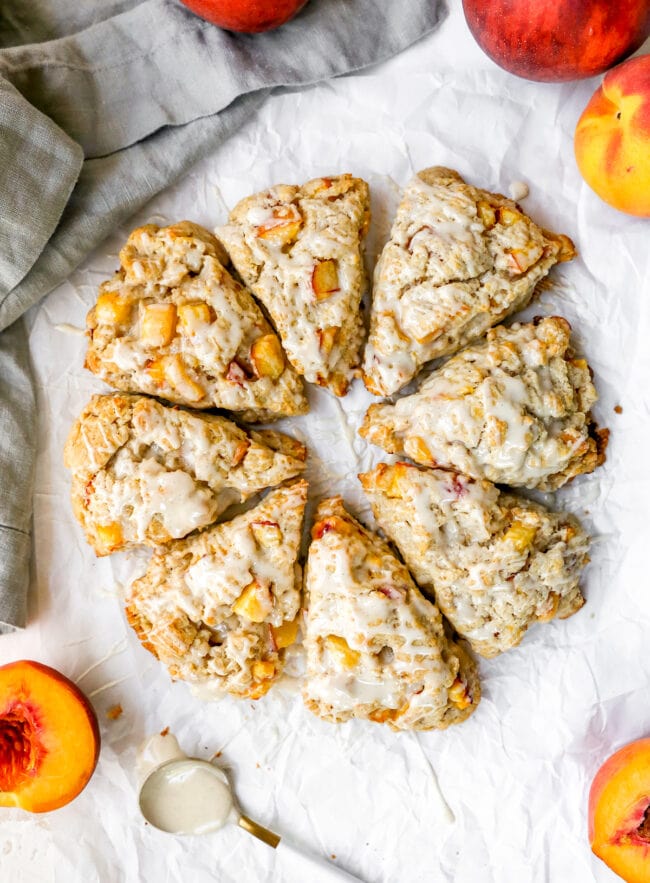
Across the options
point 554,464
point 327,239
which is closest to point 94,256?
point 327,239

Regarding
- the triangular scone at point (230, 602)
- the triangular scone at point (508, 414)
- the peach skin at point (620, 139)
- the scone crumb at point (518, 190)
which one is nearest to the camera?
the peach skin at point (620, 139)

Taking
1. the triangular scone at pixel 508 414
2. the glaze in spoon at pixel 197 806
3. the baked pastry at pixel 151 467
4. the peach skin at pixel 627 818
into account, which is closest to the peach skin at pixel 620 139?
the triangular scone at pixel 508 414

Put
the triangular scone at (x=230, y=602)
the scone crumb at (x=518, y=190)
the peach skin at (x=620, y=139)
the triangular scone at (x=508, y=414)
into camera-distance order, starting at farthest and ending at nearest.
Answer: the scone crumb at (x=518, y=190)
the triangular scone at (x=230, y=602)
the triangular scone at (x=508, y=414)
the peach skin at (x=620, y=139)

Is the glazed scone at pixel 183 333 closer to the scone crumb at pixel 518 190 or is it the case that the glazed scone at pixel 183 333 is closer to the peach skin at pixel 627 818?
the scone crumb at pixel 518 190

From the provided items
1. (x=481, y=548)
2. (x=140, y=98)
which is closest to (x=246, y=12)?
(x=140, y=98)

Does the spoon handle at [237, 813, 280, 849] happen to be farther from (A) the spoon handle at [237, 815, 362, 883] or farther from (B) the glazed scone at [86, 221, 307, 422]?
(B) the glazed scone at [86, 221, 307, 422]

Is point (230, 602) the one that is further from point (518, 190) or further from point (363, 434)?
point (518, 190)
